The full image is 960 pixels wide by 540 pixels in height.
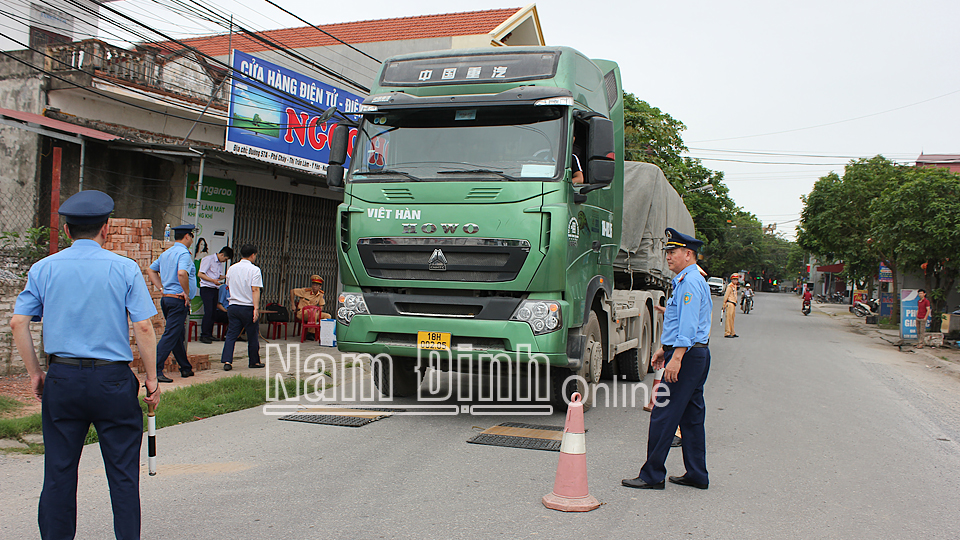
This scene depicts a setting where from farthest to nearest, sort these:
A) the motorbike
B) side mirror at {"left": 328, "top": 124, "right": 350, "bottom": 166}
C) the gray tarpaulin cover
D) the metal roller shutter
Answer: the motorbike < the metal roller shutter < the gray tarpaulin cover < side mirror at {"left": 328, "top": 124, "right": 350, "bottom": 166}

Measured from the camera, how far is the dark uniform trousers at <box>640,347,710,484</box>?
489 cm

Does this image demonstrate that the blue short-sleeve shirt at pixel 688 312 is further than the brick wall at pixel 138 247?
No

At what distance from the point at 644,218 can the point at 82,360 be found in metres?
8.58

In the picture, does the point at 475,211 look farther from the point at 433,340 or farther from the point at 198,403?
the point at 198,403

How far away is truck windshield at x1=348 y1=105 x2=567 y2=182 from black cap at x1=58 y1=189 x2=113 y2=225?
3.44 metres

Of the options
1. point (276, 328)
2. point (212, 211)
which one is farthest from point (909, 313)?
point (212, 211)

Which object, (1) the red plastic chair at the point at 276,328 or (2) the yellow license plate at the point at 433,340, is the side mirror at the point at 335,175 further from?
(1) the red plastic chair at the point at 276,328

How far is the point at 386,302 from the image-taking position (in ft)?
21.7

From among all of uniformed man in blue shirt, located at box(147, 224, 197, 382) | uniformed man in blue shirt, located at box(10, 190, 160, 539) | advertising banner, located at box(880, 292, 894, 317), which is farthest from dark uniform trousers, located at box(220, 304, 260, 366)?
advertising banner, located at box(880, 292, 894, 317)

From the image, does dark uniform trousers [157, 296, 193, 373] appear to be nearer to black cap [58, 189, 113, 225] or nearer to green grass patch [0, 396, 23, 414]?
green grass patch [0, 396, 23, 414]

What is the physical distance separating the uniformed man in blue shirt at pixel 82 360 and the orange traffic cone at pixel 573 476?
244cm

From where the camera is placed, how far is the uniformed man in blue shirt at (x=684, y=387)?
491cm

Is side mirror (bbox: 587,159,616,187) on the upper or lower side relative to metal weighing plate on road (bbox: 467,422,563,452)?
upper

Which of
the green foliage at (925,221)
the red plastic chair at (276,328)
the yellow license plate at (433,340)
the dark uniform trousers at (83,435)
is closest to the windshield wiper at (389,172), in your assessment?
the yellow license plate at (433,340)
